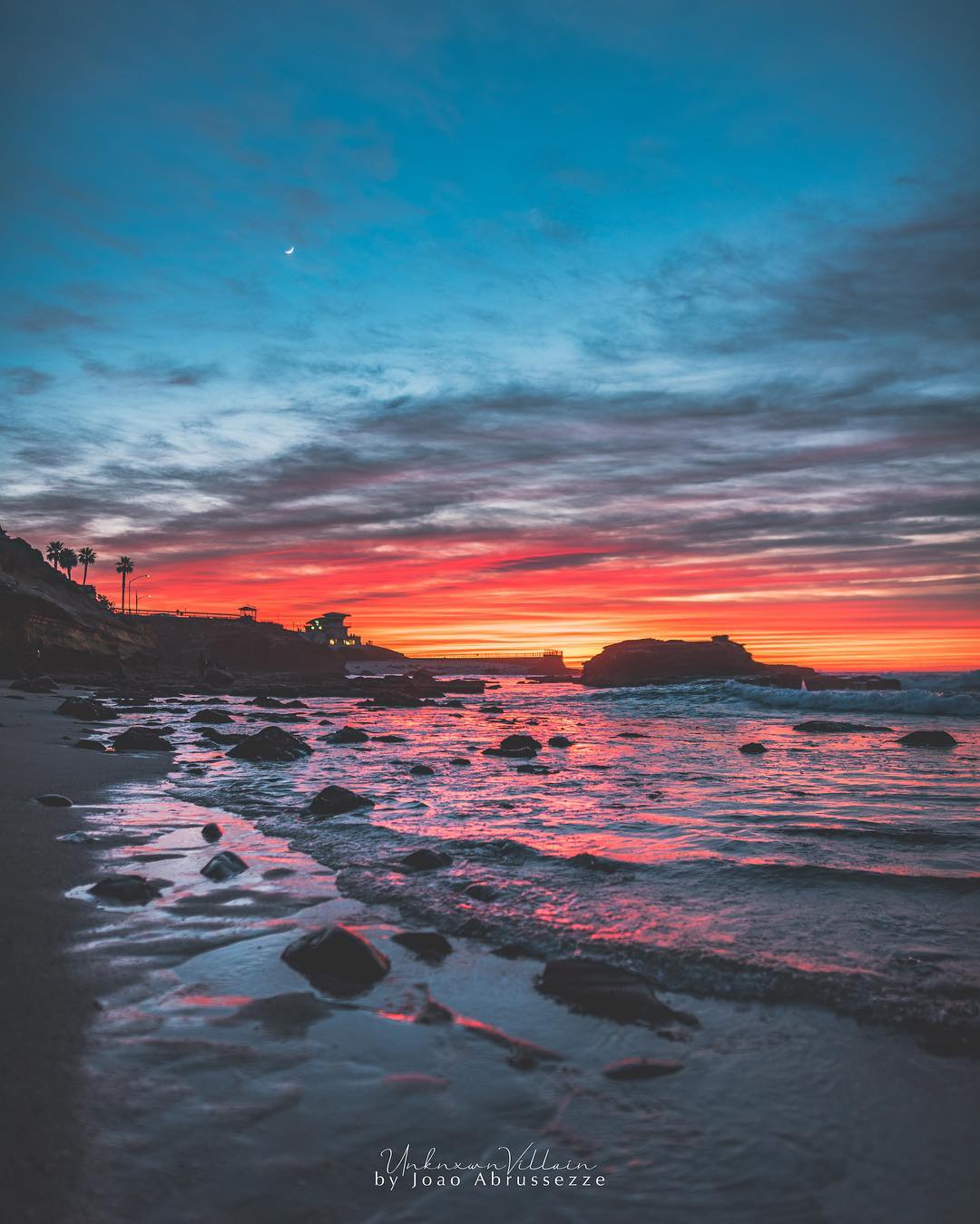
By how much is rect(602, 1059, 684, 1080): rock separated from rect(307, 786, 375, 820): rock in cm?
593

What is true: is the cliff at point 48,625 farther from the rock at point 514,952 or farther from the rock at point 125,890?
the rock at point 514,952

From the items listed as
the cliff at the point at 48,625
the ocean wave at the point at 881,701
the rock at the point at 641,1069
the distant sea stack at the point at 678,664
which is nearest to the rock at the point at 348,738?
the rock at the point at 641,1069

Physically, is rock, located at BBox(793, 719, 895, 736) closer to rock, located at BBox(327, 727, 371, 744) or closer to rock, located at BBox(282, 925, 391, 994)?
rock, located at BBox(327, 727, 371, 744)

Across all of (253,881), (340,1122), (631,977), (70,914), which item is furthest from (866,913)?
(70,914)

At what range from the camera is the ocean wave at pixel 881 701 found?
100 ft

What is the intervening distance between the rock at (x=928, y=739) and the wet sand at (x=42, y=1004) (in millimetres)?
18307

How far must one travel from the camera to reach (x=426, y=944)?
14.1 feet

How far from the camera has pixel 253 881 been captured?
552 centimetres

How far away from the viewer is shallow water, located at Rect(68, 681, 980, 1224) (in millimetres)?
2197

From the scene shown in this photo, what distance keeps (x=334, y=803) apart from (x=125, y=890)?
150 inches

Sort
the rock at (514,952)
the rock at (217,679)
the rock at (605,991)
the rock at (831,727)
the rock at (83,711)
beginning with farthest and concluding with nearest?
the rock at (217,679), the rock at (831,727), the rock at (83,711), the rock at (514,952), the rock at (605,991)

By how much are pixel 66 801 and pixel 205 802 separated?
1.61 meters

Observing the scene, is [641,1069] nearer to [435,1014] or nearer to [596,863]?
[435,1014]

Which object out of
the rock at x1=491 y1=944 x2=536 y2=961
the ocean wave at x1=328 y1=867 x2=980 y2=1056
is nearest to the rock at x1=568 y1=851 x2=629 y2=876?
the ocean wave at x1=328 y1=867 x2=980 y2=1056
